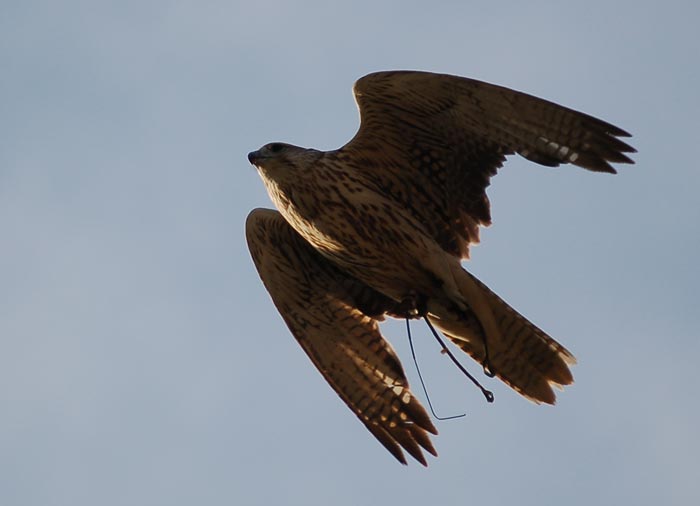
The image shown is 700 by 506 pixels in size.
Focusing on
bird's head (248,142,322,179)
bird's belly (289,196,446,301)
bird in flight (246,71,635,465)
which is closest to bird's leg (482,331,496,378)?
bird in flight (246,71,635,465)

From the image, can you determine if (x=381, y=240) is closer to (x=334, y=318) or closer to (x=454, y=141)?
(x=454, y=141)

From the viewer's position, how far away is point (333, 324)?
37.1ft

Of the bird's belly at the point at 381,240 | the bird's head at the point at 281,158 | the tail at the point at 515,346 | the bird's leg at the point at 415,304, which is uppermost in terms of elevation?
the bird's head at the point at 281,158

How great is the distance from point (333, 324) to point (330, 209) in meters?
1.26

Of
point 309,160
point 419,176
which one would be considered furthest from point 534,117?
point 309,160

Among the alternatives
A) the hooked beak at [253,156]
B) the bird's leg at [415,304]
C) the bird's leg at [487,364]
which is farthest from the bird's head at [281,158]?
the bird's leg at [487,364]

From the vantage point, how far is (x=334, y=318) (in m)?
11.3

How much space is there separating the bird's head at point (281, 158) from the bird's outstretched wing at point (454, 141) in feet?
0.93

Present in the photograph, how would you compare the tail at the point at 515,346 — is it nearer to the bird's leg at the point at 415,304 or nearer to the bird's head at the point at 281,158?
the bird's leg at the point at 415,304

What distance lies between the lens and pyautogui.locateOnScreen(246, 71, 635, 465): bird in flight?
10.2 metres

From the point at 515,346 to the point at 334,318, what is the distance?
1646 millimetres

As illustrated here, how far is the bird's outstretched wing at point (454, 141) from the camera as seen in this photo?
9945mm

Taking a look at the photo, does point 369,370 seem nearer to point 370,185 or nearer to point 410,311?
point 410,311

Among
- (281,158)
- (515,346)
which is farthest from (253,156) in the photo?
(515,346)
